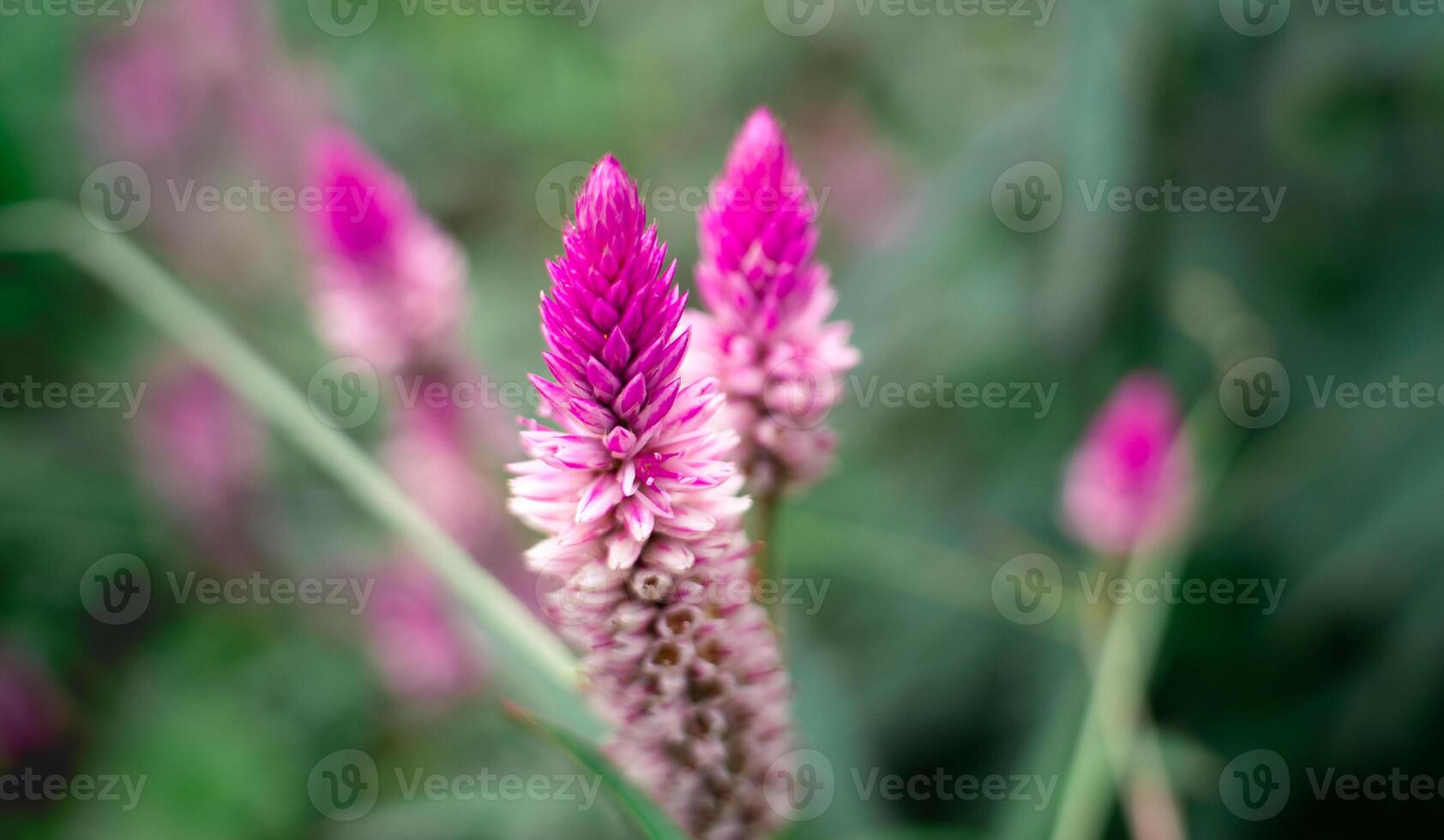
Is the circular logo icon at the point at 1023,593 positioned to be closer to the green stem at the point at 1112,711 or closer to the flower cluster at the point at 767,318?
the green stem at the point at 1112,711

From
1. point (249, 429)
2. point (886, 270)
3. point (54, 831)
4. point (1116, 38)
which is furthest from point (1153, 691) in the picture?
point (54, 831)

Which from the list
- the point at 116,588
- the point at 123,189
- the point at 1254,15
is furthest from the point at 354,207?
the point at 123,189

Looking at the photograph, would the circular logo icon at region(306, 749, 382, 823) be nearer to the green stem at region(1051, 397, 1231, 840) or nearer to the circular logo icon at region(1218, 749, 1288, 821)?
the green stem at region(1051, 397, 1231, 840)

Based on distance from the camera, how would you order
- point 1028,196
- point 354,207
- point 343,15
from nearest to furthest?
point 354,207 → point 1028,196 → point 343,15

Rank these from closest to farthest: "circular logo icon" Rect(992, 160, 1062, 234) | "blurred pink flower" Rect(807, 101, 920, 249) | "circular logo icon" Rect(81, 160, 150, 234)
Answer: "circular logo icon" Rect(992, 160, 1062, 234) → "circular logo icon" Rect(81, 160, 150, 234) → "blurred pink flower" Rect(807, 101, 920, 249)

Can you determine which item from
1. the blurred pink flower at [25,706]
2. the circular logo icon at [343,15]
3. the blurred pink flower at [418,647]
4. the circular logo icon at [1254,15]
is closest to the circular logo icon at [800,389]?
the circular logo icon at [1254,15]

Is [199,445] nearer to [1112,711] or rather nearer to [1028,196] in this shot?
[1028,196]

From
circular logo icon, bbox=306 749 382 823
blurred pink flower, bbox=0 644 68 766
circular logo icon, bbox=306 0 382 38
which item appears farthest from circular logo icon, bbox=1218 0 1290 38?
blurred pink flower, bbox=0 644 68 766
